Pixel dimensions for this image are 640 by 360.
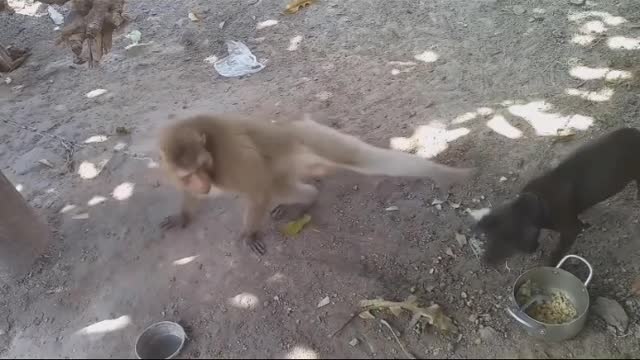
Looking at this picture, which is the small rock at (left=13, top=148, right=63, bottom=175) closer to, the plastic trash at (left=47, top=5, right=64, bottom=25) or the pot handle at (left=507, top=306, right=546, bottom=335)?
the plastic trash at (left=47, top=5, right=64, bottom=25)

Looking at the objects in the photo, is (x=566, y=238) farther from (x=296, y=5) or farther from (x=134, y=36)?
(x=134, y=36)

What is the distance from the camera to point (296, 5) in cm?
629

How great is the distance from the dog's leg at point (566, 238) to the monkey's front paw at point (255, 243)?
69.2 inches

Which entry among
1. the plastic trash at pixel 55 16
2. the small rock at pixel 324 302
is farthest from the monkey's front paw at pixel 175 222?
the plastic trash at pixel 55 16

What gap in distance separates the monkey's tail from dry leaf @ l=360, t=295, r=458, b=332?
3.36 feet

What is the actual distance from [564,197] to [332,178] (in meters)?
1.58

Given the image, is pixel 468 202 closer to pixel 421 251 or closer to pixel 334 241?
pixel 421 251

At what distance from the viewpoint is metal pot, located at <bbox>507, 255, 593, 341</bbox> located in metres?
2.90

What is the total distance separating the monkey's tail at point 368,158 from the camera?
376 cm

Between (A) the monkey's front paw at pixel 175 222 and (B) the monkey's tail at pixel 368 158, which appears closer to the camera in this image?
(B) the monkey's tail at pixel 368 158

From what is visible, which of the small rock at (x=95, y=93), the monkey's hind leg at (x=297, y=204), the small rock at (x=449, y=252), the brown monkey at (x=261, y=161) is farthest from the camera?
the small rock at (x=95, y=93)

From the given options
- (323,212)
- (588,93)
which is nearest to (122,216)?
(323,212)

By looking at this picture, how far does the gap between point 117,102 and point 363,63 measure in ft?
7.56

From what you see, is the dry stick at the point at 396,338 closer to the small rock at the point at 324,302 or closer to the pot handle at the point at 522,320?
the small rock at the point at 324,302
